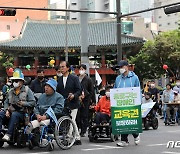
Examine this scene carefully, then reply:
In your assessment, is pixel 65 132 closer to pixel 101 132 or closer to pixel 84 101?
pixel 101 132

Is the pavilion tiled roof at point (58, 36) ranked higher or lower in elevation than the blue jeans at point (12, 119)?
higher

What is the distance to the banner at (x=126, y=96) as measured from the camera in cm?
961

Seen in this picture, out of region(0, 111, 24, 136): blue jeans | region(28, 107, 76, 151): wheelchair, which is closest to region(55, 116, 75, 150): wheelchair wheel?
region(28, 107, 76, 151): wheelchair

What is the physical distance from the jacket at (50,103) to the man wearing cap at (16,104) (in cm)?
23

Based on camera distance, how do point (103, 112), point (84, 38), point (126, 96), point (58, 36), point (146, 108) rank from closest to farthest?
1. point (126, 96)
2. point (103, 112)
3. point (146, 108)
4. point (84, 38)
5. point (58, 36)

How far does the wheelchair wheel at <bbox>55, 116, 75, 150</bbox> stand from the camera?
9250 millimetres

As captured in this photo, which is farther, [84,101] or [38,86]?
[84,101]

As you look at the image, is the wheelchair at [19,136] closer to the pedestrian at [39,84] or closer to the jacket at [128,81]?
the pedestrian at [39,84]

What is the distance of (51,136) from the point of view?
923 cm

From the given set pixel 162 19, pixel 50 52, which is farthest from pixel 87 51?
pixel 162 19

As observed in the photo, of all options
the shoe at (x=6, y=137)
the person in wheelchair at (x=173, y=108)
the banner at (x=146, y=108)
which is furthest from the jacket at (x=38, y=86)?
the person in wheelchair at (x=173, y=108)

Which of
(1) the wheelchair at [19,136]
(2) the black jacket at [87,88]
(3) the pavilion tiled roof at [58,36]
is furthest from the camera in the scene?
(3) the pavilion tiled roof at [58,36]

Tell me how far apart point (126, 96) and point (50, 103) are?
5.28ft

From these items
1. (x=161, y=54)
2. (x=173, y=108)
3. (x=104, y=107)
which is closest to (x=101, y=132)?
(x=104, y=107)
